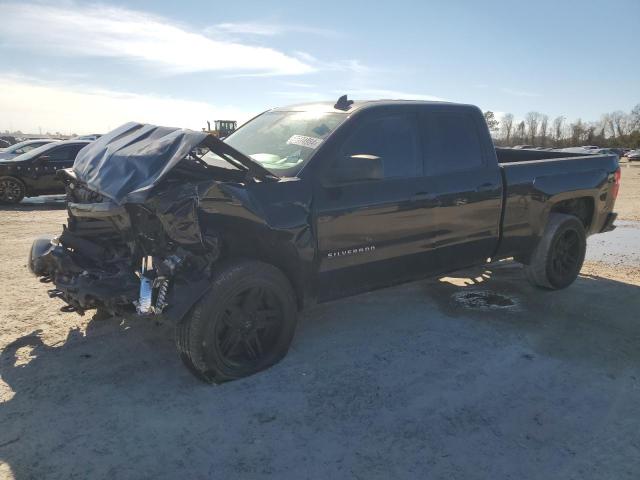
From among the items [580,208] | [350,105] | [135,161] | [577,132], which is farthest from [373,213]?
[577,132]

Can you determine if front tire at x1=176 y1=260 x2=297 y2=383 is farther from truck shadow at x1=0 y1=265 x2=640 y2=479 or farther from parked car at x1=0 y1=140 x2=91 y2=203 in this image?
parked car at x1=0 y1=140 x2=91 y2=203

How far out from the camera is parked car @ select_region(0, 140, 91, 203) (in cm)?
1221

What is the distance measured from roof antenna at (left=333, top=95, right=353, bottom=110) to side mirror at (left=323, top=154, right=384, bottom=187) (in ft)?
2.32

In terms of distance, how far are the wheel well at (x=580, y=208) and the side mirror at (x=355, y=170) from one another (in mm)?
3130

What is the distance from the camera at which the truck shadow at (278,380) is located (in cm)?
277

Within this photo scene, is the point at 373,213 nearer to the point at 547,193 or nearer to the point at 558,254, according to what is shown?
the point at 547,193

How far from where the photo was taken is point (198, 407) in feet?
10.6

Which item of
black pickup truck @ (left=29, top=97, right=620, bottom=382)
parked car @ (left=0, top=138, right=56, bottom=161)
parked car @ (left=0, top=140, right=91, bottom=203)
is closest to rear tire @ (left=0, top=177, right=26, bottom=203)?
parked car @ (left=0, top=140, right=91, bottom=203)

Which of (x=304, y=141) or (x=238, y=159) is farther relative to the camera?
(x=304, y=141)

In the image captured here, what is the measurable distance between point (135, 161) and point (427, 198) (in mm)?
2376

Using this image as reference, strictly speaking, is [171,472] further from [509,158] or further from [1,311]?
[509,158]

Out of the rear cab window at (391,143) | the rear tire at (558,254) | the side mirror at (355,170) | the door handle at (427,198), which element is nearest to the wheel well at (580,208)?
the rear tire at (558,254)

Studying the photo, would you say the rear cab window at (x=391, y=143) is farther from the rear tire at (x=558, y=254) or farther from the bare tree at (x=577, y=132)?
the bare tree at (x=577, y=132)

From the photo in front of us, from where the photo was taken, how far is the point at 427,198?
439 cm
